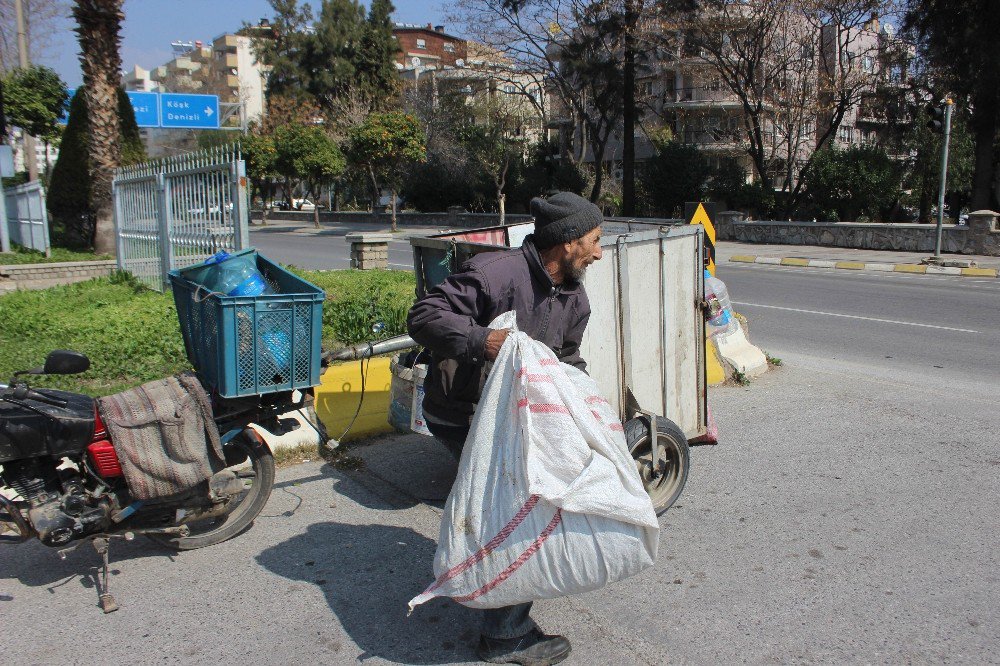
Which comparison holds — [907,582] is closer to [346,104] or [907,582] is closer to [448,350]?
[448,350]

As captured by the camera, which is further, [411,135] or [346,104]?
[346,104]

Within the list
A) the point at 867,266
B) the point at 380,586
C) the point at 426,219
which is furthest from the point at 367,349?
the point at 426,219

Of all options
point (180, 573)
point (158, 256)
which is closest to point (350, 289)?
point (158, 256)

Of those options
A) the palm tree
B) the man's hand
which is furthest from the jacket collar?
the palm tree

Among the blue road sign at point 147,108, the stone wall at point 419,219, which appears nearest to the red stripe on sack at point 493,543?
the stone wall at point 419,219

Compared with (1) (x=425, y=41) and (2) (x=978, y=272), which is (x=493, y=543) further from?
(1) (x=425, y=41)

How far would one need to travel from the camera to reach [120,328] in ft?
24.6

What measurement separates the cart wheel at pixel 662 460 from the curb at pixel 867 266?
15517 mm

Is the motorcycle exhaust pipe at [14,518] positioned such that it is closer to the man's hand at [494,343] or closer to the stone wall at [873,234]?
the man's hand at [494,343]

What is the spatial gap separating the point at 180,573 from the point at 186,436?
2.25 feet

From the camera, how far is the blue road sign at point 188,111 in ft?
126

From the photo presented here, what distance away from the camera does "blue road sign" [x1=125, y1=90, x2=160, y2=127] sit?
37.8 metres

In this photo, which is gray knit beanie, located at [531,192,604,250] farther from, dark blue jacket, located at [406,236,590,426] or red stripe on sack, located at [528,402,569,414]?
red stripe on sack, located at [528,402,569,414]

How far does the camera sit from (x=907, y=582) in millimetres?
3549
